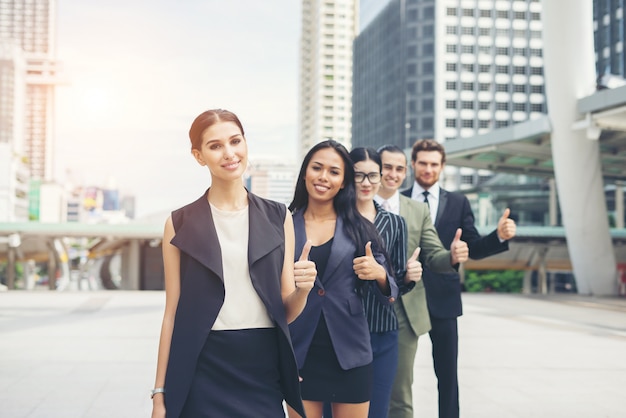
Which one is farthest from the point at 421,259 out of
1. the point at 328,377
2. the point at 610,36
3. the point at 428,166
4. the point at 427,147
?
the point at 610,36

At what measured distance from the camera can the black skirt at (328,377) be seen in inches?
145

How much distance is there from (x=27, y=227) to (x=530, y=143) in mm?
22178

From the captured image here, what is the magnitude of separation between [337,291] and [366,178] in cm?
73

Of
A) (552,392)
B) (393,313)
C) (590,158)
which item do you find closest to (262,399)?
(393,313)

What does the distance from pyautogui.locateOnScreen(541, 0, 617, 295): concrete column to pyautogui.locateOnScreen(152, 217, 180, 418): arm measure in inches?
1059

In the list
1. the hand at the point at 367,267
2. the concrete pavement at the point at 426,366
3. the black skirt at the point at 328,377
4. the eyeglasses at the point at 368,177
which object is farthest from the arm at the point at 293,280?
the concrete pavement at the point at 426,366

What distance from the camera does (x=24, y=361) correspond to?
10039 mm

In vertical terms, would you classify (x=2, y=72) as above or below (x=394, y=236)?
above

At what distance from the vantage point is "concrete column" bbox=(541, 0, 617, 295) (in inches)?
1091

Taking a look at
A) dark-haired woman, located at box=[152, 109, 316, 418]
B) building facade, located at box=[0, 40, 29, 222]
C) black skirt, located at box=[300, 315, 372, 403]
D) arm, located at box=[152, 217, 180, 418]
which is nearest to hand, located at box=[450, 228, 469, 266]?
black skirt, located at box=[300, 315, 372, 403]

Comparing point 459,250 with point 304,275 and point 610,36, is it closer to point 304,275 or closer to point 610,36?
point 304,275

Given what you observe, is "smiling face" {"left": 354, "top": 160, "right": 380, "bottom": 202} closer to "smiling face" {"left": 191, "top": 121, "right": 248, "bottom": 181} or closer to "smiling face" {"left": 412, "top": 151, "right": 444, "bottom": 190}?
"smiling face" {"left": 412, "top": 151, "right": 444, "bottom": 190}

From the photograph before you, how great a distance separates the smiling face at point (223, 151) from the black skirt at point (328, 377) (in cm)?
115

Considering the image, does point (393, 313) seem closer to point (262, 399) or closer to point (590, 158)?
point (262, 399)
